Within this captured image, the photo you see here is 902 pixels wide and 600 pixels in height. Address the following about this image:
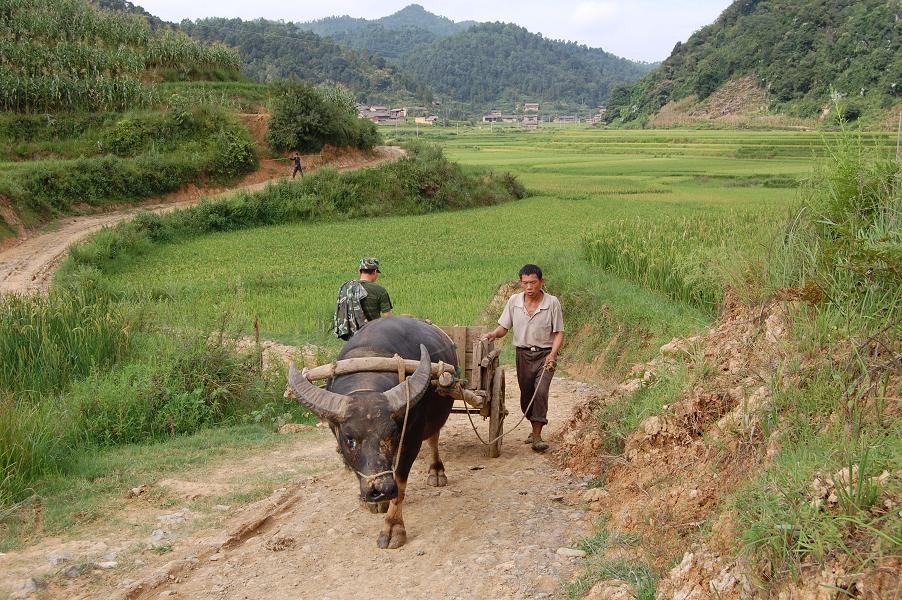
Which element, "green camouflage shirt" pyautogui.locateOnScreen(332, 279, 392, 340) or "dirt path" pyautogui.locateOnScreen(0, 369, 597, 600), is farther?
"green camouflage shirt" pyautogui.locateOnScreen(332, 279, 392, 340)

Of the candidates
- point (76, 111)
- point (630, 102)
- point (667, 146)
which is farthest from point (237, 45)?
point (76, 111)

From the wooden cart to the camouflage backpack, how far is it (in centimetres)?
85

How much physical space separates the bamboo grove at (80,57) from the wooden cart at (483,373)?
3074 centimetres

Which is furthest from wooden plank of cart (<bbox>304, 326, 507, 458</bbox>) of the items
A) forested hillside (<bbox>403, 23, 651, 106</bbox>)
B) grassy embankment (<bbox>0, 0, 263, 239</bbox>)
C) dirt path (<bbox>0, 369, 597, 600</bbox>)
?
forested hillside (<bbox>403, 23, 651, 106</bbox>)

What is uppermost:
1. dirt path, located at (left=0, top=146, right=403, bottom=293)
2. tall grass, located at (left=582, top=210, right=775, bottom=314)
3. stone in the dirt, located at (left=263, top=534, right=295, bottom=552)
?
tall grass, located at (left=582, top=210, right=775, bottom=314)

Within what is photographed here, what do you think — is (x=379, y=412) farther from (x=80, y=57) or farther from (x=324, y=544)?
(x=80, y=57)

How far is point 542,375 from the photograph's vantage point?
289 inches

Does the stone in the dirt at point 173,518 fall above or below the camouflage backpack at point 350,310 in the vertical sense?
below

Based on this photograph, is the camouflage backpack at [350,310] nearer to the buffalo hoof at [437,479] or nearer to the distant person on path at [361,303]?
the distant person on path at [361,303]

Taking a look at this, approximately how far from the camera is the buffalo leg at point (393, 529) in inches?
213

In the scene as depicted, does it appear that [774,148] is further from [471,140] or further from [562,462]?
[562,462]

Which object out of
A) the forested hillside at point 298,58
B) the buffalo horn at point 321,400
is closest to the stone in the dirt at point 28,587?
the buffalo horn at point 321,400

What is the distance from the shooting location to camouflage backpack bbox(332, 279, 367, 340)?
758 centimetres

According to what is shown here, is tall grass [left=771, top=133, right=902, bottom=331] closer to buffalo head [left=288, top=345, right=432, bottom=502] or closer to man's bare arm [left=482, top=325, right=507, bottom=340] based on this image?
man's bare arm [left=482, top=325, right=507, bottom=340]
